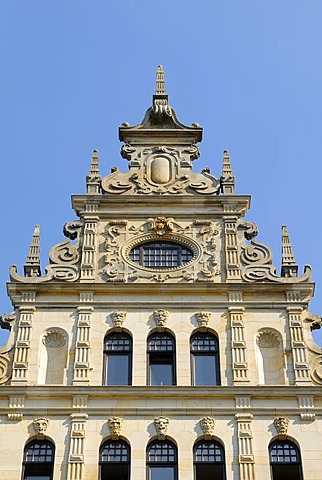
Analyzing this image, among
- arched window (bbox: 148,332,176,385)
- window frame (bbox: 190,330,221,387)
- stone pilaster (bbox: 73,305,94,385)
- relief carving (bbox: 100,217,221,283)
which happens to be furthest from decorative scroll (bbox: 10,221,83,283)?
window frame (bbox: 190,330,221,387)

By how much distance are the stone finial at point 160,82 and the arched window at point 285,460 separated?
1292cm

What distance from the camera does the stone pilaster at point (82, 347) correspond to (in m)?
24.2

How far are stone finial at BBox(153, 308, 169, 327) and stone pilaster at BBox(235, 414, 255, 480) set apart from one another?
10.3 feet

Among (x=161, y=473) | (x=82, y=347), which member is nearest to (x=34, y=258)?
(x=82, y=347)

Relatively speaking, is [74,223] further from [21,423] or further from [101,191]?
[21,423]

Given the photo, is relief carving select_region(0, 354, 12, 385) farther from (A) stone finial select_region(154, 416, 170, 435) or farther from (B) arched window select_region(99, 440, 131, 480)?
(A) stone finial select_region(154, 416, 170, 435)

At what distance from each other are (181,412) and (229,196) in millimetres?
6986

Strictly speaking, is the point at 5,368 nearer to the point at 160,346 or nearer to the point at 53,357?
the point at 53,357

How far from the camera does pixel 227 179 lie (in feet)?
94.6

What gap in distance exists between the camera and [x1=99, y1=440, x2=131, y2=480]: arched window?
22703 millimetres

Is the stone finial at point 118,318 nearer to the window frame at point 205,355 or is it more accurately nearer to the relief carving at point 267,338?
the window frame at point 205,355

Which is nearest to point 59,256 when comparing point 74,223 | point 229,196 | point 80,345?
point 74,223

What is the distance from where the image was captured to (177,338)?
25.1 meters

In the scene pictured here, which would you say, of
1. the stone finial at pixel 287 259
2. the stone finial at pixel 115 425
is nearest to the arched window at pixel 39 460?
the stone finial at pixel 115 425
